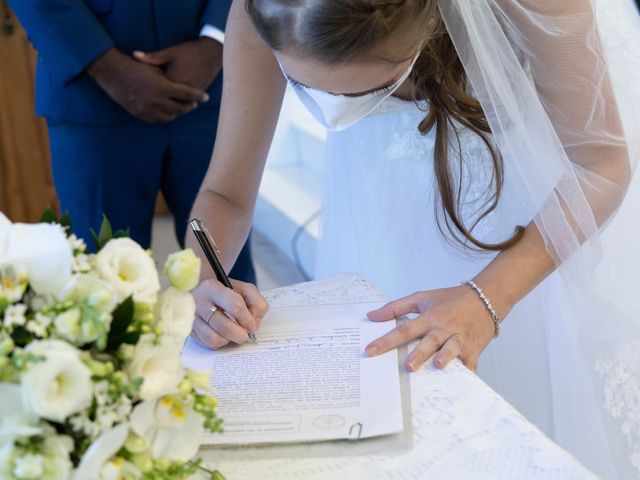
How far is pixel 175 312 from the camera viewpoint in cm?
60

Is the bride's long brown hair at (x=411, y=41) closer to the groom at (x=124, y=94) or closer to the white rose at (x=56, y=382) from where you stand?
the white rose at (x=56, y=382)

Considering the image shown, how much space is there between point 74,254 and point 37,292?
5 cm

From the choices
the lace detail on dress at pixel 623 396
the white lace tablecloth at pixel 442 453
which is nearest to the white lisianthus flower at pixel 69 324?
the white lace tablecloth at pixel 442 453

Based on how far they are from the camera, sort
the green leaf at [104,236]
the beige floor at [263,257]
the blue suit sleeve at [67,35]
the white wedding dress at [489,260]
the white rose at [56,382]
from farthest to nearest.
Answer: the beige floor at [263,257], the blue suit sleeve at [67,35], the white wedding dress at [489,260], the green leaf at [104,236], the white rose at [56,382]

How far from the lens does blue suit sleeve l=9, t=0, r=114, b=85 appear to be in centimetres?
174

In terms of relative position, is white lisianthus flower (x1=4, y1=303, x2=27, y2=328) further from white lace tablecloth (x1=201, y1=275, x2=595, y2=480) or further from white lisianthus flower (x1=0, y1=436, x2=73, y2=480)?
white lace tablecloth (x1=201, y1=275, x2=595, y2=480)

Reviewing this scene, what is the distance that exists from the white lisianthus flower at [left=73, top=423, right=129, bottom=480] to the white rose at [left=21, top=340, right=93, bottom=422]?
3 cm

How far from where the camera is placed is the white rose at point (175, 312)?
0.59m

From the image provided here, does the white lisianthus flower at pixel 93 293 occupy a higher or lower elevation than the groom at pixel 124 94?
lower

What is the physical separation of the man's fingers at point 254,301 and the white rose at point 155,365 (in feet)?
1.27

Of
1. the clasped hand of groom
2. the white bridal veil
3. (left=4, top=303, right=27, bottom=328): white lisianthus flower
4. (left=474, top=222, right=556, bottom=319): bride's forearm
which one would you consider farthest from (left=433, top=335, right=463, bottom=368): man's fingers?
the clasped hand of groom

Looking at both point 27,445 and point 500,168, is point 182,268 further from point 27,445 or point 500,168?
point 500,168

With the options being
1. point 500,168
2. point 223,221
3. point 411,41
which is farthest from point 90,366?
point 500,168

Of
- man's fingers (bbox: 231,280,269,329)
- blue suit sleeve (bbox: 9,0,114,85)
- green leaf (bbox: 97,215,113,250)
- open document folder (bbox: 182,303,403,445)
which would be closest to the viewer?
green leaf (bbox: 97,215,113,250)
